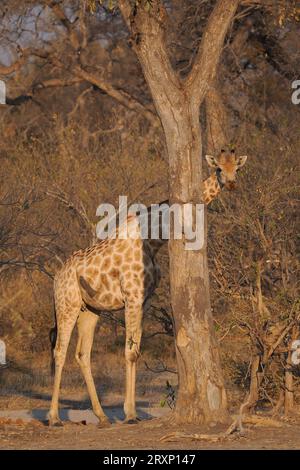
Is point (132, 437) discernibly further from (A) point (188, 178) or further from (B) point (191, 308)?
(A) point (188, 178)

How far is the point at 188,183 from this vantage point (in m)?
9.24

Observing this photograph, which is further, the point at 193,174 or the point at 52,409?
the point at 52,409

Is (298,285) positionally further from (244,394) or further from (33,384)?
(33,384)

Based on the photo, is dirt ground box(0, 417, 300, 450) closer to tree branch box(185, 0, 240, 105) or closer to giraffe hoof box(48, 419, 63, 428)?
giraffe hoof box(48, 419, 63, 428)

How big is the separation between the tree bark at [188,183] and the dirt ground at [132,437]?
31 cm

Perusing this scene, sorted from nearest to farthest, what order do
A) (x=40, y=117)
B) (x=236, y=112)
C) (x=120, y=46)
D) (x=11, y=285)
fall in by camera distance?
(x=11, y=285) → (x=236, y=112) → (x=120, y=46) → (x=40, y=117)

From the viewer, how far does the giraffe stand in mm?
10414

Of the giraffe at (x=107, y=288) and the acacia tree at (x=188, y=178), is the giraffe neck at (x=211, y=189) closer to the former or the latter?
the giraffe at (x=107, y=288)

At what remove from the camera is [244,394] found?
11508 mm

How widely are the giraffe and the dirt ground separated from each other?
0.78 meters

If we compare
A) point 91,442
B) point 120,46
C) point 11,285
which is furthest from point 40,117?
point 91,442

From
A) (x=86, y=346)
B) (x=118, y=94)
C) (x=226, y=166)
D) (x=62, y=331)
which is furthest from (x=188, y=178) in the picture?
(x=118, y=94)

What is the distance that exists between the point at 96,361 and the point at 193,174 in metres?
6.13

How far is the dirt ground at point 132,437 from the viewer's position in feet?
27.3
